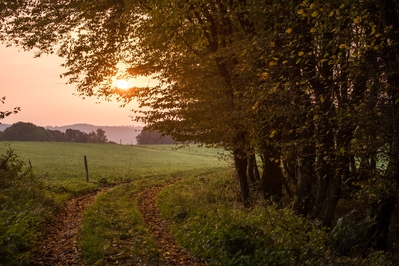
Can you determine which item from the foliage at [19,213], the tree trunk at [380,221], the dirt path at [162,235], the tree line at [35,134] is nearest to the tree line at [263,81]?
the tree trunk at [380,221]

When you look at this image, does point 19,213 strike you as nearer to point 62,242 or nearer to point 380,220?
point 62,242

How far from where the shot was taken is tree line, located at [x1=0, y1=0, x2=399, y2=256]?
23.7 ft

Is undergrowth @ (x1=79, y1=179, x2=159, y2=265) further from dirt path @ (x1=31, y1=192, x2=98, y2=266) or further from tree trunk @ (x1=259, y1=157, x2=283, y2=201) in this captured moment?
tree trunk @ (x1=259, y1=157, x2=283, y2=201)

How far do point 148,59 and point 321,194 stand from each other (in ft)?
34.2

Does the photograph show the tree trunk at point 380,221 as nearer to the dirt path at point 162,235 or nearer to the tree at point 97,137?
the dirt path at point 162,235

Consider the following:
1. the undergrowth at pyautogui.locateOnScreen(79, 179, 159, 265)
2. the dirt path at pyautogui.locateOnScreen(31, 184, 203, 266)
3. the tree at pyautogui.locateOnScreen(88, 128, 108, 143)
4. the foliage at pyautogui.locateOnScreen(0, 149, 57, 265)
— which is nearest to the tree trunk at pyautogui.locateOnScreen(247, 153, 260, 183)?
the dirt path at pyautogui.locateOnScreen(31, 184, 203, 266)

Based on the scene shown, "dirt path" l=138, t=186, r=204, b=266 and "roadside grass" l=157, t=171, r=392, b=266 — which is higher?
"roadside grass" l=157, t=171, r=392, b=266

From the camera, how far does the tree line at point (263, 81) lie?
23.7ft

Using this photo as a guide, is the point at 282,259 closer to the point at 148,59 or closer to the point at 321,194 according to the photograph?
the point at 321,194

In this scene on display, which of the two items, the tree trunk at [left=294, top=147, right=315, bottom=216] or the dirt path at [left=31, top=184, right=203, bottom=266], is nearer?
the dirt path at [left=31, top=184, right=203, bottom=266]

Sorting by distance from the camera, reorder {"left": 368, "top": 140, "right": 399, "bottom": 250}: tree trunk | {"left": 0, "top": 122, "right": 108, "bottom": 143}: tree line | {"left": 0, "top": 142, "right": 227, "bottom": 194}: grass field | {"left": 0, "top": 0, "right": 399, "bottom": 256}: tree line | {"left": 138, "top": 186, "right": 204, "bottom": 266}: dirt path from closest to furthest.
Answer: {"left": 0, "top": 0, "right": 399, "bottom": 256}: tree line, {"left": 138, "top": 186, "right": 204, "bottom": 266}: dirt path, {"left": 368, "top": 140, "right": 399, "bottom": 250}: tree trunk, {"left": 0, "top": 142, "right": 227, "bottom": 194}: grass field, {"left": 0, "top": 122, "right": 108, "bottom": 143}: tree line

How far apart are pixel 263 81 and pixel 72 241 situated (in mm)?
8546

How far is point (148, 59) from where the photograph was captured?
54.6ft

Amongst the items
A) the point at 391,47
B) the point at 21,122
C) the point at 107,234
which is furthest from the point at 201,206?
the point at 21,122
